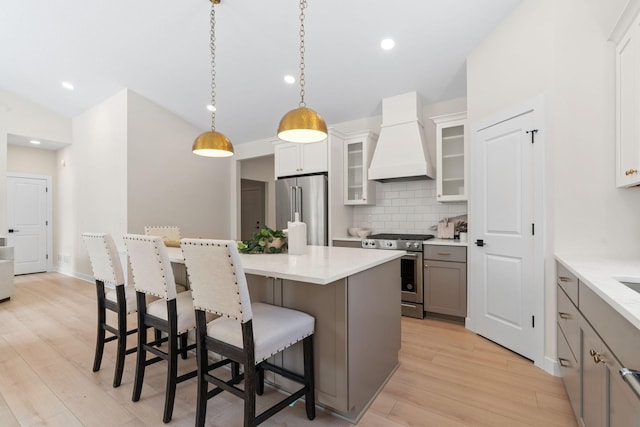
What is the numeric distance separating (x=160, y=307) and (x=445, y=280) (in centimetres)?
Answer: 282

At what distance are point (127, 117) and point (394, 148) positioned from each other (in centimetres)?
397

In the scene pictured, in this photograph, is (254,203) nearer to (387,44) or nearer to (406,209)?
(406,209)

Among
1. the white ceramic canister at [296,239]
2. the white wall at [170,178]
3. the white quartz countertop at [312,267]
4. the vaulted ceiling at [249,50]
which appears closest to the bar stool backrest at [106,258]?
the white quartz countertop at [312,267]

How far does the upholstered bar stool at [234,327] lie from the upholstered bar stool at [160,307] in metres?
0.30

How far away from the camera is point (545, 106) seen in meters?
2.41

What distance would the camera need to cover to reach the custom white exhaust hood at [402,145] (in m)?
3.83

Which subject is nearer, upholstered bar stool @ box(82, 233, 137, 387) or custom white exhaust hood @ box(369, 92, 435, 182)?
upholstered bar stool @ box(82, 233, 137, 387)

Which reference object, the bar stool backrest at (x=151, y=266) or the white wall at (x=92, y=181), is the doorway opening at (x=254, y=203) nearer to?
the white wall at (x=92, y=181)

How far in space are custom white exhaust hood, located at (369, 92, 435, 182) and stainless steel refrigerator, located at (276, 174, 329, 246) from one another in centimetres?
78

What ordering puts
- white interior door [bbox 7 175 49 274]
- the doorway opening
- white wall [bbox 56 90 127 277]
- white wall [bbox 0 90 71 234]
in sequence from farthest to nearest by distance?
the doorway opening, white interior door [bbox 7 175 49 274], white wall [bbox 0 90 71 234], white wall [bbox 56 90 127 277]

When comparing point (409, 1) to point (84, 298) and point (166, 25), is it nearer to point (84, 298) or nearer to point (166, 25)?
point (166, 25)

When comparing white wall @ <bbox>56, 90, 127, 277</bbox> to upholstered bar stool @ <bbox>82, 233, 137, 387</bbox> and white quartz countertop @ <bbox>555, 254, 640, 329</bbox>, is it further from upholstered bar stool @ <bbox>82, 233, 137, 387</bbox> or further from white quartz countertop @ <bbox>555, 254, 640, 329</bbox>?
white quartz countertop @ <bbox>555, 254, 640, 329</bbox>

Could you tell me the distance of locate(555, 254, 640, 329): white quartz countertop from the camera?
3.36 feet

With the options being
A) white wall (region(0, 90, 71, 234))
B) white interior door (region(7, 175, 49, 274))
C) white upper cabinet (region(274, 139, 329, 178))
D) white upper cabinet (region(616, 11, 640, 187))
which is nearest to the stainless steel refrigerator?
white upper cabinet (region(274, 139, 329, 178))
